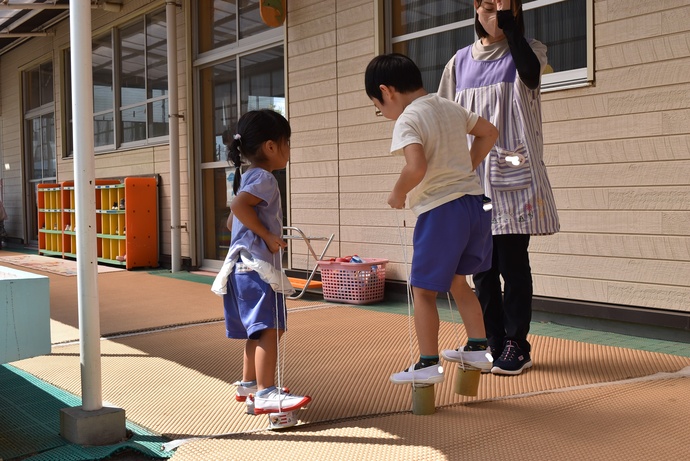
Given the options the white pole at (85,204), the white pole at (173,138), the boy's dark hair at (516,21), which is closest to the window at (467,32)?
the boy's dark hair at (516,21)

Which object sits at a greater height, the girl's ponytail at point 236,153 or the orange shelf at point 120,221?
the girl's ponytail at point 236,153

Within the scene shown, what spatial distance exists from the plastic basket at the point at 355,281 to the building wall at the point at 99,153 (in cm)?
277

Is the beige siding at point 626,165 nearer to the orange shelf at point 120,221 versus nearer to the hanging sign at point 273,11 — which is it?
the hanging sign at point 273,11

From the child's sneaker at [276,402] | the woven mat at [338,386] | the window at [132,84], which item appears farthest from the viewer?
the window at [132,84]

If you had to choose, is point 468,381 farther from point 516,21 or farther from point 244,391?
point 516,21

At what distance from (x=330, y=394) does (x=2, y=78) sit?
469 inches

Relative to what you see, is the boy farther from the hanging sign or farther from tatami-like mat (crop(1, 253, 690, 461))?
the hanging sign

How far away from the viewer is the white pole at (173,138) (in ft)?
23.1

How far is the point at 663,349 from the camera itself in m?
3.17

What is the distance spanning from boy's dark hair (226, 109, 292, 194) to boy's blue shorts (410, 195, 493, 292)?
0.56m

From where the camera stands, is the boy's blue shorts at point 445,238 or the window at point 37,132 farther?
the window at point 37,132

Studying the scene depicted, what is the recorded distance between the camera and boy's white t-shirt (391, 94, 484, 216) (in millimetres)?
2170

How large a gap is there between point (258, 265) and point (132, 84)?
22.7 feet

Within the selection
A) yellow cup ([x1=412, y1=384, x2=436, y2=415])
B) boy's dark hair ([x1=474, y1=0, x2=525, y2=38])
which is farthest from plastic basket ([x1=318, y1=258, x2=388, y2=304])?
yellow cup ([x1=412, y1=384, x2=436, y2=415])
